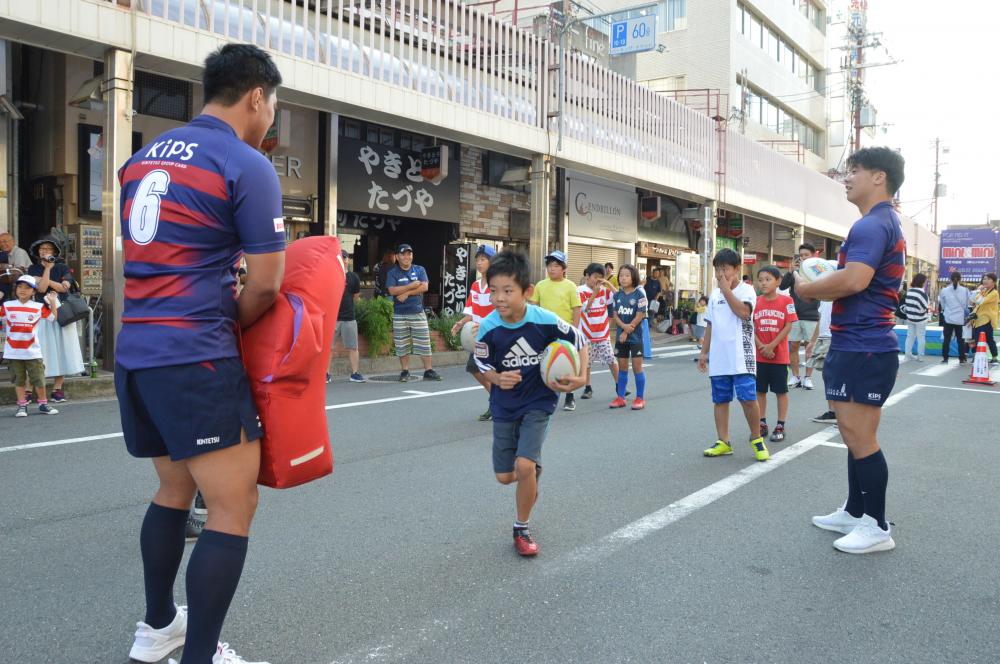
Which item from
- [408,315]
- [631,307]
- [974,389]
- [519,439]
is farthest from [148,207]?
[974,389]

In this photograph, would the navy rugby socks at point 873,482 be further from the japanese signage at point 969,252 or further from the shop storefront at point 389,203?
the japanese signage at point 969,252

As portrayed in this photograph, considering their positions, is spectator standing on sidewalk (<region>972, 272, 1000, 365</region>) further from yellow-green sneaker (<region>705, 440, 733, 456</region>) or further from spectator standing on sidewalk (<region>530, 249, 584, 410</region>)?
yellow-green sneaker (<region>705, 440, 733, 456</region>)

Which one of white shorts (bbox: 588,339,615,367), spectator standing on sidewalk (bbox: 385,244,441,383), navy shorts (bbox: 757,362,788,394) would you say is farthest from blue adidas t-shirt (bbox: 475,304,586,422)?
spectator standing on sidewalk (bbox: 385,244,441,383)

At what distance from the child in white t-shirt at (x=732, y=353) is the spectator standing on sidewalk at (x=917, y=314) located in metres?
8.37

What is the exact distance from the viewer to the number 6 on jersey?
2379 millimetres

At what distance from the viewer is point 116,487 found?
212 inches

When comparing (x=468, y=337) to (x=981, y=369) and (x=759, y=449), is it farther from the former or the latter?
(x=981, y=369)

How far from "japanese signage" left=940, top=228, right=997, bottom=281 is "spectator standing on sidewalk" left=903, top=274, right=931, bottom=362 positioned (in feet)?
82.3

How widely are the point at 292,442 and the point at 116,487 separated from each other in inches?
140

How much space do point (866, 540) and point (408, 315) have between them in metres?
8.35

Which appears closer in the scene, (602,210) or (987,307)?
(987,307)

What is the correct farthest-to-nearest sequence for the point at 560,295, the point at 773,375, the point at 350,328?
the point at 350,328
the point at 560,295
the point at 773,375

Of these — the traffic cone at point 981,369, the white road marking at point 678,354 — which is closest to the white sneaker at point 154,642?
the traffic cone at point 981,369

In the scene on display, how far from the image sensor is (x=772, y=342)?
7.54 m
